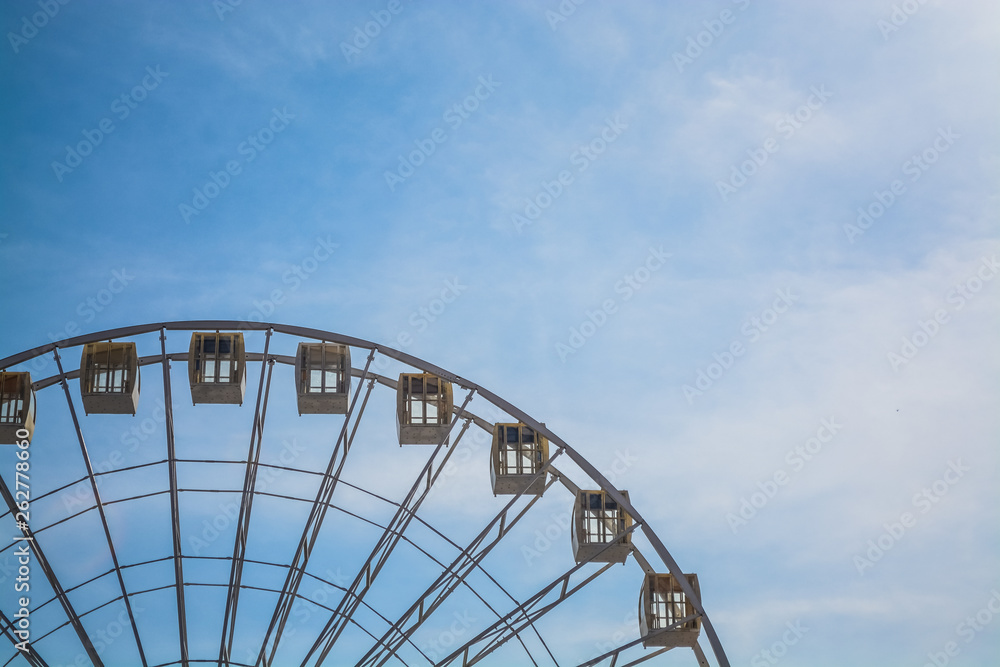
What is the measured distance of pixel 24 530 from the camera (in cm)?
3494

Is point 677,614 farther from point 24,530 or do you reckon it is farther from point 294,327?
point 24,530

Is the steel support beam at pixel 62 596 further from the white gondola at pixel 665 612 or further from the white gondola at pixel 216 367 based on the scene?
the white gondola at pixel 665 612

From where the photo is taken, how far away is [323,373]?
3631 cm

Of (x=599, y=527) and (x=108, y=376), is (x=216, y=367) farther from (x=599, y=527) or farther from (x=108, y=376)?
(x=599, y=527)

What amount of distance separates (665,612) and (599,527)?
3690 mm

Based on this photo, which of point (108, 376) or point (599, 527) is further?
point (599, 527)

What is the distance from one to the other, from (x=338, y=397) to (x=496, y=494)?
22.0 feet

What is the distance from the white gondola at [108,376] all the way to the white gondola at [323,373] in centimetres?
559

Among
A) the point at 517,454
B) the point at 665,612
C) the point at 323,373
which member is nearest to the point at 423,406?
the point at 323,373

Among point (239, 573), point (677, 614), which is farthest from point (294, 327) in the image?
point (677, 614)

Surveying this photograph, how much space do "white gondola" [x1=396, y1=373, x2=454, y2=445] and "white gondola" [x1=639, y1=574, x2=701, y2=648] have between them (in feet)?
30.2

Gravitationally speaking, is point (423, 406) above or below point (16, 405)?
below

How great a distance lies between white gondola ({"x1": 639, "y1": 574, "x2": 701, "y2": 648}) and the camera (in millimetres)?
35938

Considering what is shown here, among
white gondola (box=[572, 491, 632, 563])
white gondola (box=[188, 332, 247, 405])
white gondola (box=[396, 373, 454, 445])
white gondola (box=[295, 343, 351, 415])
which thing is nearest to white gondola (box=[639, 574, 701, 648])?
white gondola (box=[572, 491, 632, 563])
